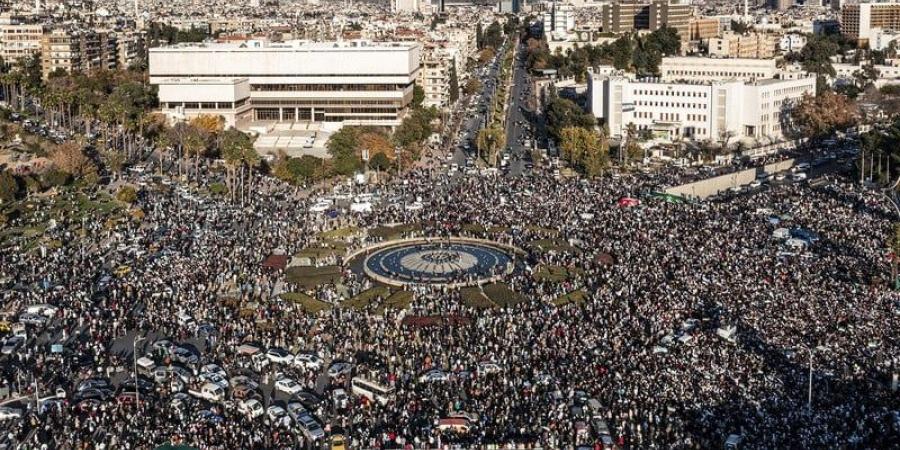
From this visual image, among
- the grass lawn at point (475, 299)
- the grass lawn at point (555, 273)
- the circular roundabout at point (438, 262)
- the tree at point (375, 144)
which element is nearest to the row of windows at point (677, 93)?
the tree at point (375, 144)

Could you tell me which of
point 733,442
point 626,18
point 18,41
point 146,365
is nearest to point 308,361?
point 146,365

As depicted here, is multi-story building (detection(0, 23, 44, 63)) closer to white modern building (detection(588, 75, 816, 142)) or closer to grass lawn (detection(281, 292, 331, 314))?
white modern building (detection(588, 75, 816, 142))

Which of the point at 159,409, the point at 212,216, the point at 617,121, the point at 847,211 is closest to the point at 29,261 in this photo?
the point at 212,216

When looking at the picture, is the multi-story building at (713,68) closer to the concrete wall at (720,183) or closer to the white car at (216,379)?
the concrete wall at (720,183)

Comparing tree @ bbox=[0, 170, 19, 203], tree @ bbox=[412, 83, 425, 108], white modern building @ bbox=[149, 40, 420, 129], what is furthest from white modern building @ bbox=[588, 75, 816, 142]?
tree @ bbox=[0, 170, 19, 203]

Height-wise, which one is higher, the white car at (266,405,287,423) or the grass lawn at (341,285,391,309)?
the grass lawn at (341,285,391,309)
